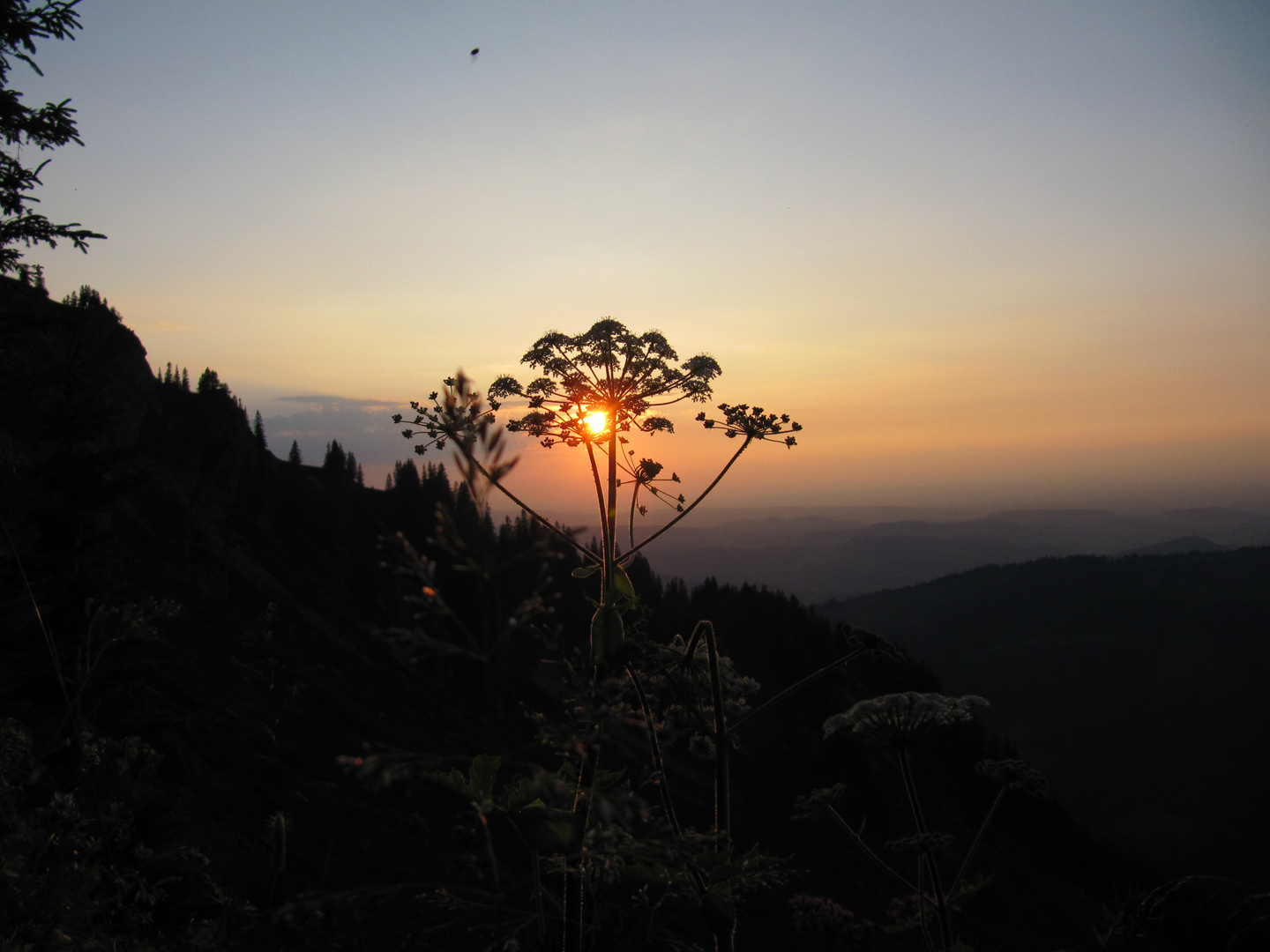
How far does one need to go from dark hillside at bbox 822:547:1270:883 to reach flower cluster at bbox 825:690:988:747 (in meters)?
131

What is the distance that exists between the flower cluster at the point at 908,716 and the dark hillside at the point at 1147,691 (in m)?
131

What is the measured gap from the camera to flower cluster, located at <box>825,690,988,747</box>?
4.65 meters

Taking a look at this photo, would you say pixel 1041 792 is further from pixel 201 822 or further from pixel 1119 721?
pixel 1119 721

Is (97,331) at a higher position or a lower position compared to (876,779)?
higher

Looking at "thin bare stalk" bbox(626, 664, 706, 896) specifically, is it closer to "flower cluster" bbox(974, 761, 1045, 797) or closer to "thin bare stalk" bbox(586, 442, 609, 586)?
"thin bare stalk" bbox(586, 442, 609, 586)

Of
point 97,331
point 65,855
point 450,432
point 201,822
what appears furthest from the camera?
point 97,331

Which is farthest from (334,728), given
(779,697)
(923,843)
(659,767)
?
(779,697)

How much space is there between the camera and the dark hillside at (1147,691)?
360 ft

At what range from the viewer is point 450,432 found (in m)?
2.87

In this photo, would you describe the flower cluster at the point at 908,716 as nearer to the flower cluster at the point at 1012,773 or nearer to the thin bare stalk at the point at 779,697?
the flower cluster at the point at 1012,773

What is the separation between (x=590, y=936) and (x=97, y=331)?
246ft

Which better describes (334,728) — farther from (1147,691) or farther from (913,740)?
(1147,691)

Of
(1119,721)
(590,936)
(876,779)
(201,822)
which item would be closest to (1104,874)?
(876,779)

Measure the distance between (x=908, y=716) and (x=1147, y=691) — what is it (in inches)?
7482
